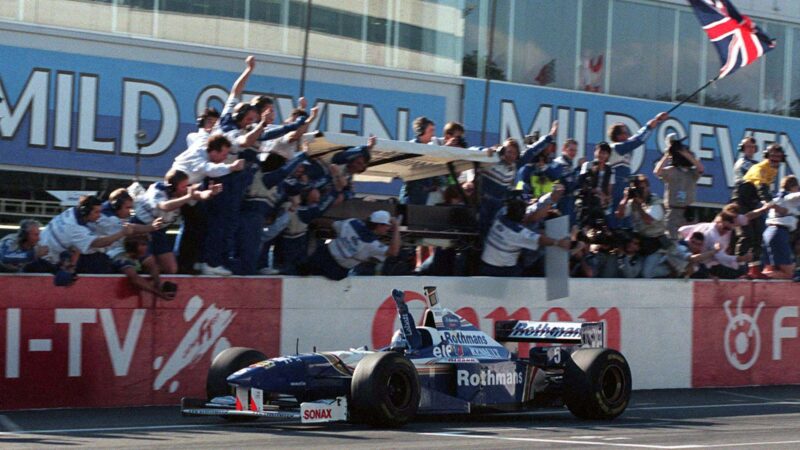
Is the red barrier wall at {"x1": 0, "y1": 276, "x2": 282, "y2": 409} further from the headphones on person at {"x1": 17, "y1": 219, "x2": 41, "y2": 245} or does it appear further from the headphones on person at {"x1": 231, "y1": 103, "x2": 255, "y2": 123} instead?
the headphones on person at {"x1": 231, "y1": 103, "x2": 255, "y2": 123}

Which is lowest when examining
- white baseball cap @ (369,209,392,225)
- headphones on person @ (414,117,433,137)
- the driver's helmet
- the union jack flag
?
the driver's helmet

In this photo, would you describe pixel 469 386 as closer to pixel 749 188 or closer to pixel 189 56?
pixel 749 188

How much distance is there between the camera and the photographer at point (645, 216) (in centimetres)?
1546

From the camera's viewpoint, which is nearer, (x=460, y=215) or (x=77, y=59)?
(x=460, y=215)

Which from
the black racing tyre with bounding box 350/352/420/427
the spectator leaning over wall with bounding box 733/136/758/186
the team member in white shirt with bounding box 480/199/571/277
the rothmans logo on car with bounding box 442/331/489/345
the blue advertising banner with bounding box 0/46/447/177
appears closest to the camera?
the black racing tyre with bounding box 350/352/420/427

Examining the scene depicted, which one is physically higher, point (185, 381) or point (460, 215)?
point (460, 215)

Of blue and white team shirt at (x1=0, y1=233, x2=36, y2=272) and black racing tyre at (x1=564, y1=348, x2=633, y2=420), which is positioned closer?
black racing tyre at (x1=564, y1=348, x2=633, y2=420)

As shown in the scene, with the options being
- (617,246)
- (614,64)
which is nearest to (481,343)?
(617,246)

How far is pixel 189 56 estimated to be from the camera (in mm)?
19312

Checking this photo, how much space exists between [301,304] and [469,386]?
2.70 meters

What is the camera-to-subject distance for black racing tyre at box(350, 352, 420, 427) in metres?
9.80

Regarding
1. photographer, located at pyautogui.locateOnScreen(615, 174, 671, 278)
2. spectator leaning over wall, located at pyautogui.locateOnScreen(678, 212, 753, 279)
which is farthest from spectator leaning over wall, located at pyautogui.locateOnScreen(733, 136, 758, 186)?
photographer, located at pyautogui.locateOnScreen(615, 174, 671, 278)

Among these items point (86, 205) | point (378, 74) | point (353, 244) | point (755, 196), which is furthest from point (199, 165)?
point (378, 74)

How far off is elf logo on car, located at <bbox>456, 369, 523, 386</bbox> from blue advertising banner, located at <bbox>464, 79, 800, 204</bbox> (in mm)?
10939
